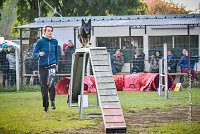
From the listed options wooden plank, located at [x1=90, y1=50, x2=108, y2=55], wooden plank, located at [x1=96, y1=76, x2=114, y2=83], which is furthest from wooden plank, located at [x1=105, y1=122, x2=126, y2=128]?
wooden plank, located at [x1=90, y1=50, x2=108, y2=55]

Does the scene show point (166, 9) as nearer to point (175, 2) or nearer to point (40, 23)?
point (175, 2)

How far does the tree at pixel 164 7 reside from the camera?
54459 mm

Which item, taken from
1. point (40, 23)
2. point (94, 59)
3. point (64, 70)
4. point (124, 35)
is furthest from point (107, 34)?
point (94, 59)

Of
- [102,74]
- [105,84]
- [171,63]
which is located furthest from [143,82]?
[105,84]

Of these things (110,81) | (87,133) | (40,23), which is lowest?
(87,133)

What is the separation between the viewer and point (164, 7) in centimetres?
5731

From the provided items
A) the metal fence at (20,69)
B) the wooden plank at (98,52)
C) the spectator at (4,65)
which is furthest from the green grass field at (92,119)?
the spectator at (4,65)

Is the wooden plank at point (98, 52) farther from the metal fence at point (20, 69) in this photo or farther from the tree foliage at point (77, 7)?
the tree foliage at point (77, 7)

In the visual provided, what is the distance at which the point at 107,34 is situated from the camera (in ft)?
111

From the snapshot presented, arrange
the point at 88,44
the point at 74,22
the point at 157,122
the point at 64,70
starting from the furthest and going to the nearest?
the point at 74,22, the point at 64,70, the point at 88,44, the point at 157,122

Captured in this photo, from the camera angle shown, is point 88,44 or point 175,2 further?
point 175,2

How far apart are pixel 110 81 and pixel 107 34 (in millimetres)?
21349

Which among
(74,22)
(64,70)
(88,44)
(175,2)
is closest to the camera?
(88,44)

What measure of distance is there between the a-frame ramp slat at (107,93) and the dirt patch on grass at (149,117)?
0.18 m
